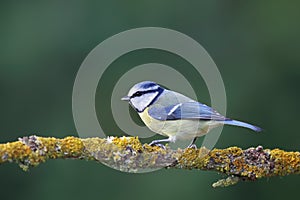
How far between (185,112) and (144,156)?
1.83ft

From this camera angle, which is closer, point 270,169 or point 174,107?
point 270,169

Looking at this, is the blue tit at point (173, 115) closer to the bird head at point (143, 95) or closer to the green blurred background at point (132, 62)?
the bird head at point (143, 95)

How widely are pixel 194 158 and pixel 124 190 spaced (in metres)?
1.82

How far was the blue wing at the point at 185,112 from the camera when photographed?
2295 mm

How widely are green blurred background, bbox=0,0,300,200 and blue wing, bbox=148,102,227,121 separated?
1294 millimetres

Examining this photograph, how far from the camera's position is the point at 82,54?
4.05m

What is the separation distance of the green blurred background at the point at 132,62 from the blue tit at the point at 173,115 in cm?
129

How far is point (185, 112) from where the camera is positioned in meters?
2.34

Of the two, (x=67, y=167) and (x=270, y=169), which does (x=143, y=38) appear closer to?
(x=67, y=167)

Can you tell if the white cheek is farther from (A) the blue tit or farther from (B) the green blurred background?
(B) the green blurred background

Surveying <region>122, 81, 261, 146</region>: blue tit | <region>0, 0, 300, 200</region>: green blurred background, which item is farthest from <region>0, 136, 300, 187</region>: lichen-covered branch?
<region>0, 0, 300, 200</region>: green blurred background

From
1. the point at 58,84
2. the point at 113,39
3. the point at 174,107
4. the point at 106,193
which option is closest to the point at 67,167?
the point at 106,193

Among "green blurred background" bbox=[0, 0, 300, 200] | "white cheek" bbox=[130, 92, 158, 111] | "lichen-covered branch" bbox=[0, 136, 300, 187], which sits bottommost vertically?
"lichen-covered branch" bbox=[0, 136, 300, 187]

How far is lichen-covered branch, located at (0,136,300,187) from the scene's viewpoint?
1.70m
